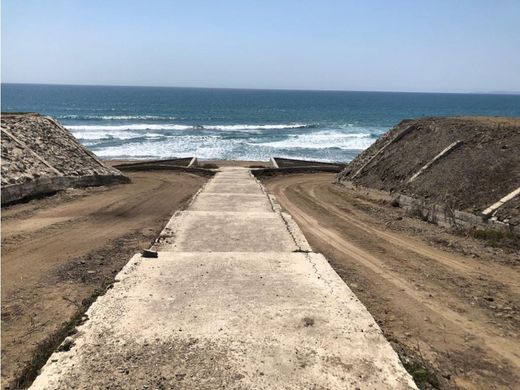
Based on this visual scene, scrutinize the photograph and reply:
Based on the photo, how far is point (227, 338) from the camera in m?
5.10

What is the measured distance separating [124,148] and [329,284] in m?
48.1

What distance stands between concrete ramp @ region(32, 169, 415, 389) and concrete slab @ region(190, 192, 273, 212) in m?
5.12

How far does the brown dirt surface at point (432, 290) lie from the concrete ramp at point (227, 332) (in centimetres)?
104

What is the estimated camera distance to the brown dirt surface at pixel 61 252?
6.75m

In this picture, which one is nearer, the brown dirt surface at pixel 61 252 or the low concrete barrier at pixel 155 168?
the brown dirt surface at pixel 61 252

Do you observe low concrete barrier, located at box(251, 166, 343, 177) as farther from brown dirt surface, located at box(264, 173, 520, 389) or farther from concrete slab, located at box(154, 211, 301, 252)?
concrete slab, located at box(154, 211, 301, 252)

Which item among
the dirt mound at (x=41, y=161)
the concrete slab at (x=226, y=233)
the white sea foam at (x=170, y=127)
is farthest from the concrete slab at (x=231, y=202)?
the white sea foam at (x=170, y=127)

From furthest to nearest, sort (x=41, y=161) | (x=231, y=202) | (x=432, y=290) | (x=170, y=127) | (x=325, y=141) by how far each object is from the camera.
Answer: (x=170, y=127)
(x=325, y=141)
(x=41, y=161)
(x=231, y=202)
(x=432, y=290)

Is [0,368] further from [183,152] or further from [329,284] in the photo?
[183,152]

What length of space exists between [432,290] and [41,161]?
17.2m

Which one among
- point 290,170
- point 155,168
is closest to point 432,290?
point 290,170

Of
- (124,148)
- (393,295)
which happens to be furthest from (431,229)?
(124,148)

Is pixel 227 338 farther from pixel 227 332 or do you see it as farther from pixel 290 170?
pixel 290 170

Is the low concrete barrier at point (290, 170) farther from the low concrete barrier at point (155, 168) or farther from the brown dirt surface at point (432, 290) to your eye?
the brown dirt surface at point (432, 290)
